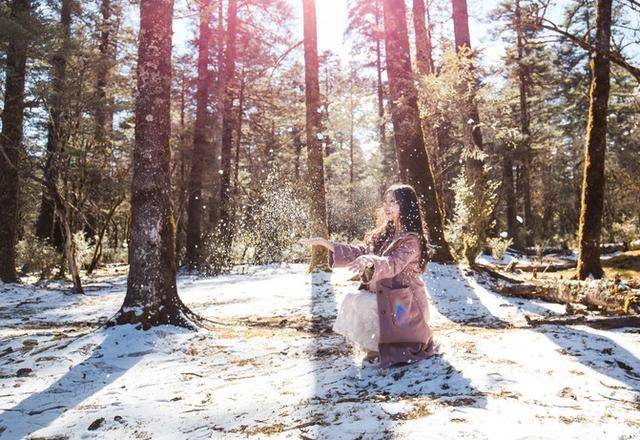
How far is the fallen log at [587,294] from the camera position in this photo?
564cm

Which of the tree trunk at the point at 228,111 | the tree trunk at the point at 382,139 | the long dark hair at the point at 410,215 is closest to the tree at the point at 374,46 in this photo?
the tree trunk at the point at 382,139

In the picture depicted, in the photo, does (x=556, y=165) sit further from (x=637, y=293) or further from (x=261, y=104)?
(x=637, y=293)

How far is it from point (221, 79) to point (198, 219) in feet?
17.3

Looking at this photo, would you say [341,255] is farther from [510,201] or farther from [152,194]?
[510,201]

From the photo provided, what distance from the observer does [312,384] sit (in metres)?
3.50

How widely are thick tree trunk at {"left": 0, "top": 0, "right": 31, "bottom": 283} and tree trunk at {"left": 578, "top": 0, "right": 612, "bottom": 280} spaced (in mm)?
12810

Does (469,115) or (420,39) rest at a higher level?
(420,39)

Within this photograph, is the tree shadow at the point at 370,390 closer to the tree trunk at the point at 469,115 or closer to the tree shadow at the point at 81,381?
the tree shadow at the point at 81,381

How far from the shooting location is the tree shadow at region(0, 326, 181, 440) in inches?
120

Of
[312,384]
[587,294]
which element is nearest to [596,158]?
[587,294]

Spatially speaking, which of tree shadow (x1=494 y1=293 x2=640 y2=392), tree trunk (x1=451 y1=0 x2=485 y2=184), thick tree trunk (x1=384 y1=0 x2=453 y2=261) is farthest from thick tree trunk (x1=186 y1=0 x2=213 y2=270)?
tree shadow (x1=494 y1=293 x2=640 y2=392)

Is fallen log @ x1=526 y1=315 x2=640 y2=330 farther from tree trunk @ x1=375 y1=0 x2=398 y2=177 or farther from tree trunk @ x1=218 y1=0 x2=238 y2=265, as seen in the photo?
tree trunk @ x1=375 y1=0 x2=398 y2=177

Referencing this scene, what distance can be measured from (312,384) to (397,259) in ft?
3.85

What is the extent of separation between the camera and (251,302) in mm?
7520
